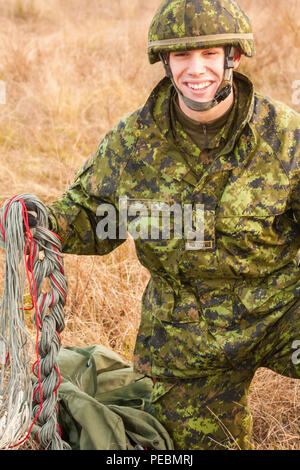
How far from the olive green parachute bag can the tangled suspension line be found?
0.80ft

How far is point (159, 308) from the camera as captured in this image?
3279 millimetres

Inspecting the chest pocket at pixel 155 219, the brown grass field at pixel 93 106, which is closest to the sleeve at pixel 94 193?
the chest pocket at pixel 155 219

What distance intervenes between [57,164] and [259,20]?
3.26 meters

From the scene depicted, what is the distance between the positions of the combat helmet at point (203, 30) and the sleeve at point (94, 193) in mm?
402

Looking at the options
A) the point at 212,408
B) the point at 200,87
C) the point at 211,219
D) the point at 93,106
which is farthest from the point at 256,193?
the point at 93,106

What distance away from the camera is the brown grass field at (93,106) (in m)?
4.00

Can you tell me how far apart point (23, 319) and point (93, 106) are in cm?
437

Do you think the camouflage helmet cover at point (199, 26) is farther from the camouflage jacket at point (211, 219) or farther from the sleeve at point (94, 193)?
the sleeve at point (94, 193)

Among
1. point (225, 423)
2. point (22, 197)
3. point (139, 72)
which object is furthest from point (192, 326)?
point (139, 72)

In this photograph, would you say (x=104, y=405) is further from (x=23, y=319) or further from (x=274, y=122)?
(x=274, y=122)

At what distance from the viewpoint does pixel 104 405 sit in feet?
10.5

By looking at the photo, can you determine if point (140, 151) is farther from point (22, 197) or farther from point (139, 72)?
point (139, 72)

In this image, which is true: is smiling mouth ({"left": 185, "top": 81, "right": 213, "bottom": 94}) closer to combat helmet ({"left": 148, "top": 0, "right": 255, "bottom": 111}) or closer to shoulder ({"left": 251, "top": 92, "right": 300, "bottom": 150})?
combat helmet ({"left": 148, "top": 0, "right": 255, "bottom": 111})

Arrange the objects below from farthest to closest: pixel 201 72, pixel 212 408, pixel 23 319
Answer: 1. pixel 212 408
2. pixel 201 72
3. pixel 23 319
